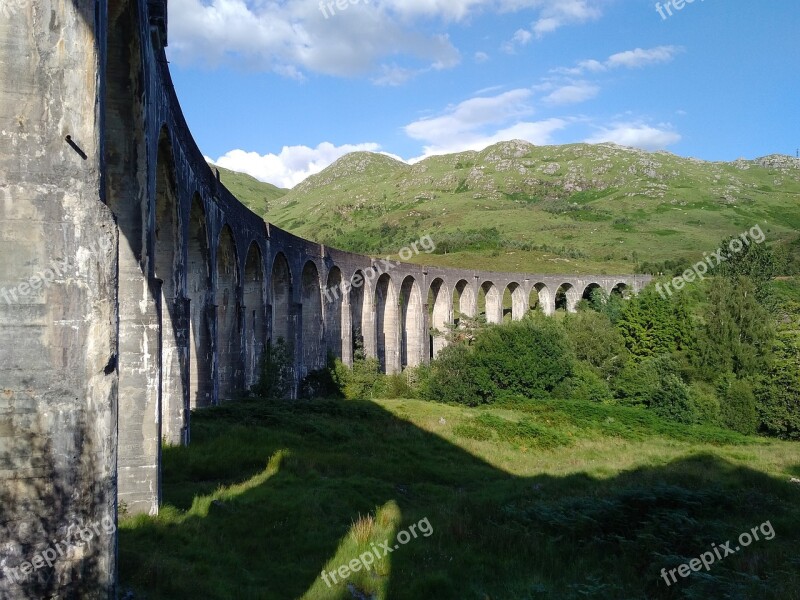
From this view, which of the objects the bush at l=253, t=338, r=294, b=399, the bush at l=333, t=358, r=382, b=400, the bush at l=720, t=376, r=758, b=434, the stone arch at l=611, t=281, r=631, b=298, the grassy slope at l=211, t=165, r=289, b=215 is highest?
the grassy slope at l=211, t=165, r=289, b=215

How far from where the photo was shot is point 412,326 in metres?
39.8

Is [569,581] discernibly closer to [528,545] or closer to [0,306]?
[528,545]

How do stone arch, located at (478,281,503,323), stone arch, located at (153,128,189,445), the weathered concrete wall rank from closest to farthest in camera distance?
the weathered concrete wall < stone arch, located at (153,128,189,445) < stone arch, located at (478,281,503,323)

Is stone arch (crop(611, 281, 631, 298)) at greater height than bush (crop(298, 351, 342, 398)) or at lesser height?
greater

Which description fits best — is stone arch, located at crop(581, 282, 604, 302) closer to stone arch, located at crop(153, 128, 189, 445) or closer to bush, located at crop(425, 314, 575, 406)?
bush, located at crop(425, 314, 575, 406)

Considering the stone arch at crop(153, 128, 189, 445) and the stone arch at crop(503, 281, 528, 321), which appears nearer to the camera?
the stone arch at crop(153, 128, 189, 445)

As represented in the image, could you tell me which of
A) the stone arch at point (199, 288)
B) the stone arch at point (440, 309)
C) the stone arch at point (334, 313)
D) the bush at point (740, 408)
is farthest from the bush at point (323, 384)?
the bush at point (740, 408)

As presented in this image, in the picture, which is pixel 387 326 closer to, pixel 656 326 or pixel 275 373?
pixel 656 326

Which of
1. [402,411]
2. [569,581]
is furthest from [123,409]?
[402,411]

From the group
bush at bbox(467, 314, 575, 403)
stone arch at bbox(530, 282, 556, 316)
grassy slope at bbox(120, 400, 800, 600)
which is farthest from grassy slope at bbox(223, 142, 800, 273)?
grassy slope at bbox(120, 400, 800, 600)

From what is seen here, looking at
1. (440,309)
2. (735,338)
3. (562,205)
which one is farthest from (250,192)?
(735,338)

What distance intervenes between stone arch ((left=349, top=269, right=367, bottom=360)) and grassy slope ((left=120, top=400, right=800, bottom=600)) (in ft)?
45.9

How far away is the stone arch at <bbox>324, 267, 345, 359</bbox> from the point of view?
2895 cm

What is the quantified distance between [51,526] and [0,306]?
1655 mm
